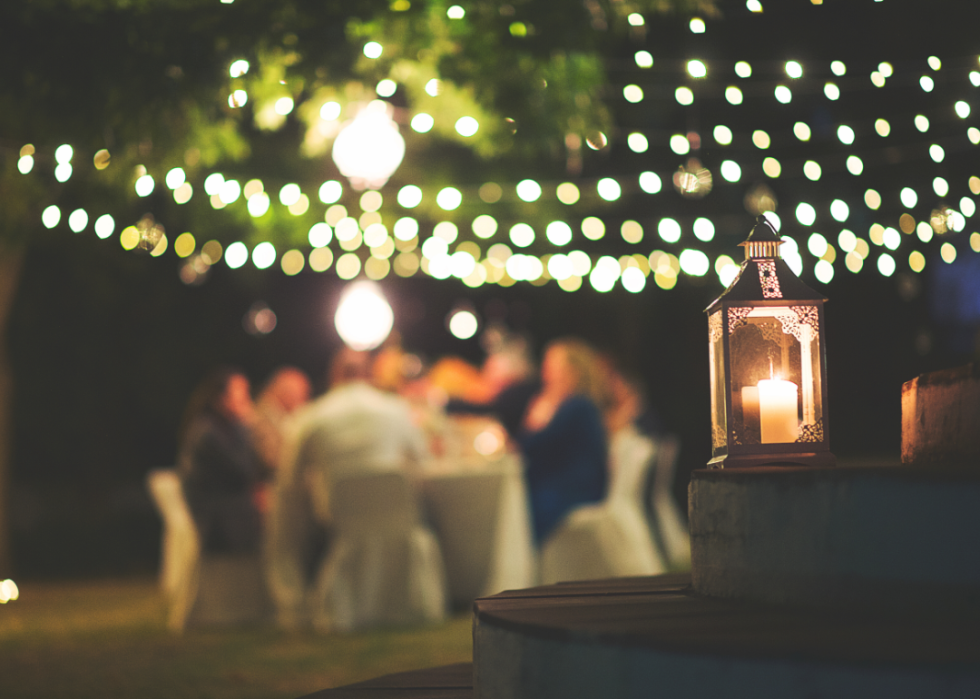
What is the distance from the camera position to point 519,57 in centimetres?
485

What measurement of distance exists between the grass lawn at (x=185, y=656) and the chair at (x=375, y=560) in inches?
8.3

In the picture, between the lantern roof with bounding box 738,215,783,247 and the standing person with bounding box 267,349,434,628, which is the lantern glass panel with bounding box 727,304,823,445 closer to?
the lantern roof with bounding box 738,215,783,247

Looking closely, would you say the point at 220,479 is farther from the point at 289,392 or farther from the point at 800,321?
the point at 800,321

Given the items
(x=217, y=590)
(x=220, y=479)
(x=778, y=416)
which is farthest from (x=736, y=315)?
(x=217, y=590)

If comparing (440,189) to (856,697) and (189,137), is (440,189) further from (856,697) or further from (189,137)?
(856,697)

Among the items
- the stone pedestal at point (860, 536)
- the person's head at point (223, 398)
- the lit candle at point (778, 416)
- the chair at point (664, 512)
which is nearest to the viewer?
the stone pedestal at point (860, 536)

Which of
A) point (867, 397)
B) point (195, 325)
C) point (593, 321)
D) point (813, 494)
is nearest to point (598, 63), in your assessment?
point (813, 494)

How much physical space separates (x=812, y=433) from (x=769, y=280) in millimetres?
336

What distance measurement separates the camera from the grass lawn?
4703mm

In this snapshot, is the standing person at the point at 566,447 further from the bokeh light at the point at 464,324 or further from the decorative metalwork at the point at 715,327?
the bokeh light at the point at 464,324

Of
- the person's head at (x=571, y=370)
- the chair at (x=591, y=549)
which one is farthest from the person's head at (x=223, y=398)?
the chair at (x=591, y=549)

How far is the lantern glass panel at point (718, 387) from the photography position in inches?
88.8

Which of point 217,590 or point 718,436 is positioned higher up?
point 718,436

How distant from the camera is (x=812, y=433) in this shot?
220cm
